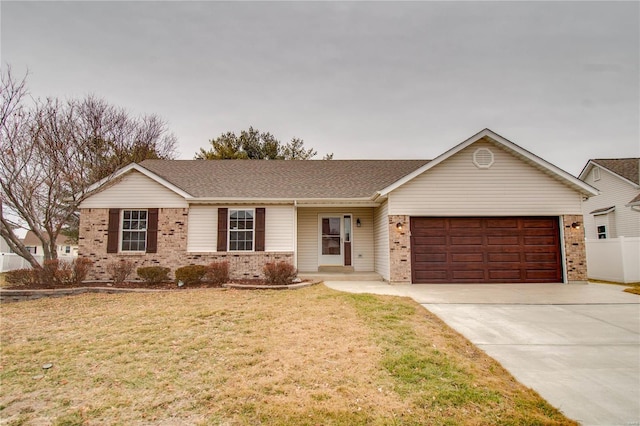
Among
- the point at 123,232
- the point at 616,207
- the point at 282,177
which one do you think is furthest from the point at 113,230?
the point at 616,207

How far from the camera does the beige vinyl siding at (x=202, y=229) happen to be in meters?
12.8

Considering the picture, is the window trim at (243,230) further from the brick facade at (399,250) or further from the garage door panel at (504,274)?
the garage door panel at (504,274)

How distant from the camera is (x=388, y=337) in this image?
5684 millimetres

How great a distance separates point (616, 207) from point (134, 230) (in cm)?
2315

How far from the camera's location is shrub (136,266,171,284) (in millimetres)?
11305

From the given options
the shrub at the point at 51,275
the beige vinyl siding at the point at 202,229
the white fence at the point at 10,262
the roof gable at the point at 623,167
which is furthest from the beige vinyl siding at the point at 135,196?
the roof gable at the point at 623,167

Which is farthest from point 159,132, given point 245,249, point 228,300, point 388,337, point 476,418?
point 476,418

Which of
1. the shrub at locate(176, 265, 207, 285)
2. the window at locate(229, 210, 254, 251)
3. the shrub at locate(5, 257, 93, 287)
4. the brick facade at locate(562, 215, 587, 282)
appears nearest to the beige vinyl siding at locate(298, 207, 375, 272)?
the window at locate(229, 210, 254, 251)

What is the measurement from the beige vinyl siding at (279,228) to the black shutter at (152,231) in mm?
4171

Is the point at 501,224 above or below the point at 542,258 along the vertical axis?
above

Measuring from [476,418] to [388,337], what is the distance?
2452 millimetres

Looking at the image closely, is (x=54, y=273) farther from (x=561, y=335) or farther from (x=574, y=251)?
(x=574, y=251)

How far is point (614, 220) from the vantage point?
17406 mm

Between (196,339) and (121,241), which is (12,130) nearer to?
(121,241)
